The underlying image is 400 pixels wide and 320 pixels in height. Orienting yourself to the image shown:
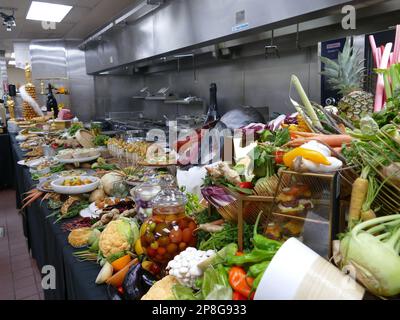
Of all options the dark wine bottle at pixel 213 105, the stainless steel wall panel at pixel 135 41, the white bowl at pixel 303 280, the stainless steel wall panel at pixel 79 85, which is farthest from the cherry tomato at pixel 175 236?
the stainless steel wall panel at pixel 79 85

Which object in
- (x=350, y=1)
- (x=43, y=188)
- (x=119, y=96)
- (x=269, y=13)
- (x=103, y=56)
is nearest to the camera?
(x=350, y=1)

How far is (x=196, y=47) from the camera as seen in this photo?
10.1 feet

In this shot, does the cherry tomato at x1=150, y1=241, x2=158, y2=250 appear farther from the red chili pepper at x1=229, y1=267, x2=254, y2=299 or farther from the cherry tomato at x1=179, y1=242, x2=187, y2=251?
the red chili pepper at x1=229, y1=267, x2=254, y2=299

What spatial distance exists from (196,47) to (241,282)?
8.87 feet

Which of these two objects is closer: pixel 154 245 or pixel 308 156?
pixel 308 156

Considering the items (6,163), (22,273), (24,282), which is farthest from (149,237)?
(6,163)

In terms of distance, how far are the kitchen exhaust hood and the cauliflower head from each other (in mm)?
1485

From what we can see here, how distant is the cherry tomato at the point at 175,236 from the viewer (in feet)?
3.06

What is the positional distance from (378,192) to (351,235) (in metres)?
0.15

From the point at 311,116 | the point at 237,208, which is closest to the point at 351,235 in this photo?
the point at 237,208

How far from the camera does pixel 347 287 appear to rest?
565 mm

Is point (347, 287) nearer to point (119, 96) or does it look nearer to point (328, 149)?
point (328, 149)

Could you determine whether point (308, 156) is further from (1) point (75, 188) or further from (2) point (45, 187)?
(2) point (45, 187)

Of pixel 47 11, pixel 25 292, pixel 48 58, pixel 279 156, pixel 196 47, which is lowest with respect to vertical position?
pixel 25 292
